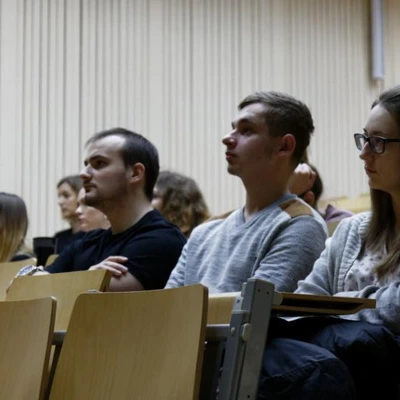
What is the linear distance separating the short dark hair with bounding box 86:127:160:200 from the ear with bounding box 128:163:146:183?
16 millimetres

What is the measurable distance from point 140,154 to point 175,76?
143 inches

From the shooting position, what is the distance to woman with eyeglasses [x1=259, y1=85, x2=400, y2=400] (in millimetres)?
1633

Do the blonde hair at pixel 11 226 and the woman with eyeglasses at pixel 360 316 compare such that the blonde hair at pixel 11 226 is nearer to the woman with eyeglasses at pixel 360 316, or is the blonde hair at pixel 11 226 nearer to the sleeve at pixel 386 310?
the woman with eyeglasses at pixel 360 316

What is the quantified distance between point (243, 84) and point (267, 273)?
486 centimetres

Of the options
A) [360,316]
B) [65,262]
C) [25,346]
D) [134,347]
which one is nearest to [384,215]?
[360,316]

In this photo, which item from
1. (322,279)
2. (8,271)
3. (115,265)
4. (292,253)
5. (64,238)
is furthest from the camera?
(64,238)

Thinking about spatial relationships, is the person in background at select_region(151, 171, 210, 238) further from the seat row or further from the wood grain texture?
the wood grain texture

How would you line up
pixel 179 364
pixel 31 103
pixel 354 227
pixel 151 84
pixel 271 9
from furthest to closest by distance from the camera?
pixel 271 9 → pixel 151 84 → pixel 31 103 → pixel 354 227 → pixel 179 364

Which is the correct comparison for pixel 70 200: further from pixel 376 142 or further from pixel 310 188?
pixel 376 142

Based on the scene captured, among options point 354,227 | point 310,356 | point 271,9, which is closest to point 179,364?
point 310,356

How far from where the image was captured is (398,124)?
2.12 meters

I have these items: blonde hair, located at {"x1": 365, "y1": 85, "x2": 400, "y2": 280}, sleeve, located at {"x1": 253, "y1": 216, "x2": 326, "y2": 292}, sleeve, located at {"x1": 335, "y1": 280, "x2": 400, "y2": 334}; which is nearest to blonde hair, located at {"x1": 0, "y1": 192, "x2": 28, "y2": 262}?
sleeve, located at {"x1": 253, "y1": 216, "x2": 326, "y2": 292}

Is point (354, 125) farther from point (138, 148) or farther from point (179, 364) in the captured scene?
point (179, 364)

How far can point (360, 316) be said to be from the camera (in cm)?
197
